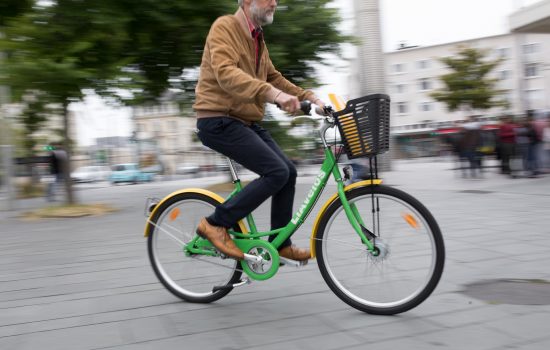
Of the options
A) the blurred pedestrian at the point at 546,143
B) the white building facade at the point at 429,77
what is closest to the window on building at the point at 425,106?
the white building facade at the point at 429,77

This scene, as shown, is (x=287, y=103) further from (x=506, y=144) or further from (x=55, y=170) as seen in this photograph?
(x=55, y=170)

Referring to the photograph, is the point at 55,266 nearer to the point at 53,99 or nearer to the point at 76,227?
the point at 76,227

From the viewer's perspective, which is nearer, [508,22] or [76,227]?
[76,227]

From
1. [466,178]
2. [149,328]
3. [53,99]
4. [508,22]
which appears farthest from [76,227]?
[508,22]

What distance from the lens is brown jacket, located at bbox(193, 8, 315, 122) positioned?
332 centimetres

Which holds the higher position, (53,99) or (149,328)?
(53,99)

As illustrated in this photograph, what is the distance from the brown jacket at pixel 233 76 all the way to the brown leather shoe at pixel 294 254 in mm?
847

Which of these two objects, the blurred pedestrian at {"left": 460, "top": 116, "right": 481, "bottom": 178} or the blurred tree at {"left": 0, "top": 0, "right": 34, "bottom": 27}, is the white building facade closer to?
the blurred pedestrian at {"left": 460, "top": 116, "right": 481, "bottom": 178}

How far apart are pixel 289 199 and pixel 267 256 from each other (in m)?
0.40

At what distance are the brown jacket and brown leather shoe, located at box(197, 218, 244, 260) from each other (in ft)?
2.34

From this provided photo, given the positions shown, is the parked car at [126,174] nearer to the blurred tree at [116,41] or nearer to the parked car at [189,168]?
the parked car at [189,168]

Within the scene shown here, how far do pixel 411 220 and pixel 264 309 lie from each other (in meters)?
1.10

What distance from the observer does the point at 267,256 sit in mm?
3682

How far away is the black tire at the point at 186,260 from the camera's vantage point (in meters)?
3.95
